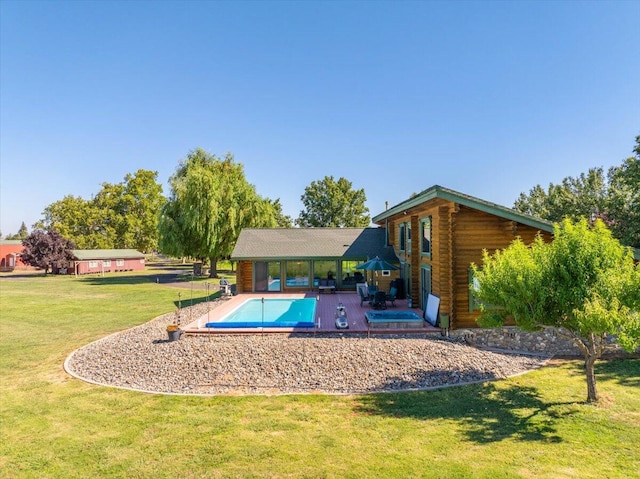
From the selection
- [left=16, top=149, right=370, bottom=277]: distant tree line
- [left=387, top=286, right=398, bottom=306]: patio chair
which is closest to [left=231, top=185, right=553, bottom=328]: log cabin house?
[left=387, top=286, right=398, bottom=306]: patio chair

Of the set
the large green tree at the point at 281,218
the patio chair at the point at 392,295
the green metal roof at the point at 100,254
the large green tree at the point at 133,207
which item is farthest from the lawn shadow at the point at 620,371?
the large green tree at the point at 133,207

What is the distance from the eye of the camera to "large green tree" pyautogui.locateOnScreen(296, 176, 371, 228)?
61094 millimetres

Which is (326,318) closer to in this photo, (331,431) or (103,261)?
(331,431)

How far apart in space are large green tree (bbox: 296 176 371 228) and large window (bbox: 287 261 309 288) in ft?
120

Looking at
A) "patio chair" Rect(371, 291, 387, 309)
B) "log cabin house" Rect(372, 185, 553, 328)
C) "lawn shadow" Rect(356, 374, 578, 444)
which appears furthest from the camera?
"patio chair" Rect(371, 291, 387, 309)

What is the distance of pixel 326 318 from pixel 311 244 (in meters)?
10.3

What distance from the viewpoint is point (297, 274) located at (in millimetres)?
24359

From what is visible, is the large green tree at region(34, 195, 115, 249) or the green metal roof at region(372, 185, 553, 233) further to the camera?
the large green tree at region(34, 195, 115, 249)

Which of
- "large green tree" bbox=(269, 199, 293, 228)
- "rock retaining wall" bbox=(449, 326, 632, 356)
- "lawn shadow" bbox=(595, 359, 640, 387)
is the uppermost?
"large green tree" bbox=(269, 199, 293, 228)

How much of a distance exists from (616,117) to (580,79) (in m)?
4.29

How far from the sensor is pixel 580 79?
18.6 m

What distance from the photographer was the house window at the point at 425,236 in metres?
15.6

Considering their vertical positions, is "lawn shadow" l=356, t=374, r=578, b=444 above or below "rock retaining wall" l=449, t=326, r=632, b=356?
below

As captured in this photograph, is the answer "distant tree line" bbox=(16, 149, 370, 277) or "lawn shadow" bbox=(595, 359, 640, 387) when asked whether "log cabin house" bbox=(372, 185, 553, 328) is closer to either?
"lawn shadow" bbox=(595, 359, 640, 387)
